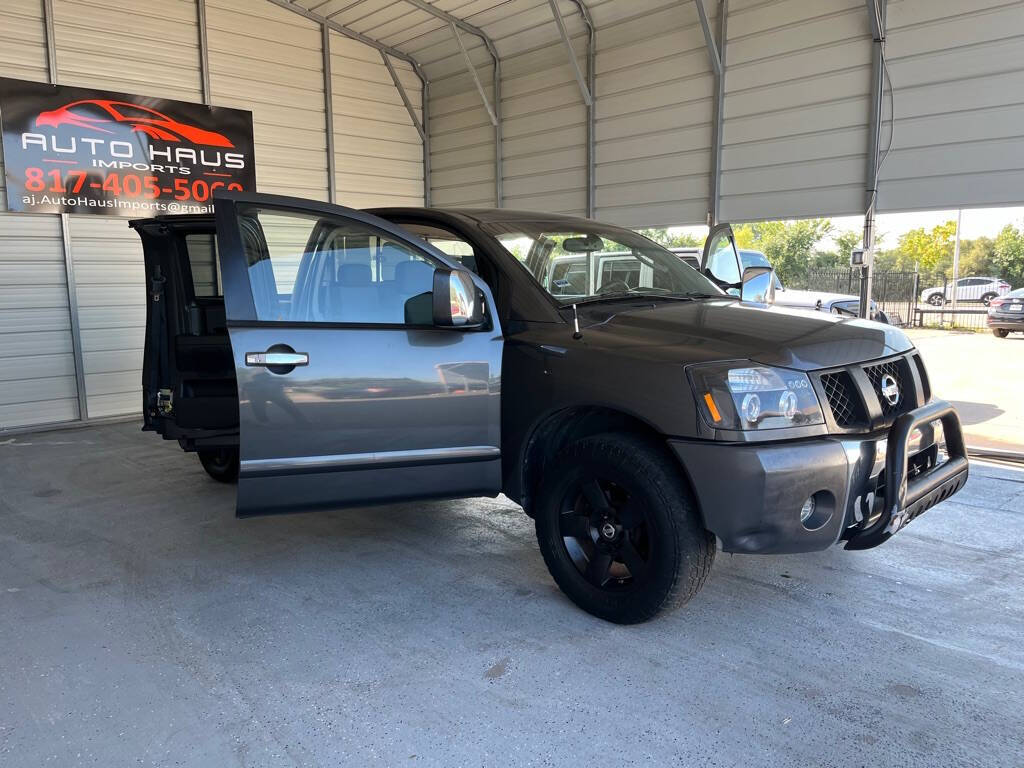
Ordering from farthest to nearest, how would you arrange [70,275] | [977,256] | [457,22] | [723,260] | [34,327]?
1. [977,256]
2. [457,22]
3. [70,275]
4. [34,327]
5. [723,260]

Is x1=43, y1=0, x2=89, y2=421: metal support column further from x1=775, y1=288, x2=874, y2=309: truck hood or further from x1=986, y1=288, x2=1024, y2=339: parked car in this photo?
x1=986, y1=288, x2=1024, y2=339: parked car

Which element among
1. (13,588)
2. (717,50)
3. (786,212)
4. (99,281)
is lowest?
(13,588)

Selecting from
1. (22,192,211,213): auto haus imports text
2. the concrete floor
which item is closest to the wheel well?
the concrete floor

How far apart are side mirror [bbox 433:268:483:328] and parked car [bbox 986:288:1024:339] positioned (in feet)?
46.1

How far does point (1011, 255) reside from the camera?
2791 cm

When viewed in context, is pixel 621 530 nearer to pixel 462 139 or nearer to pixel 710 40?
pixel 710 40

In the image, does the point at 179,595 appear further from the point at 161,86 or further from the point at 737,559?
the point at 161,86

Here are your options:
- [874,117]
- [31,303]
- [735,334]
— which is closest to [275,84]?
[31,303]

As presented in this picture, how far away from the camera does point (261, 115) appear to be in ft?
29.2

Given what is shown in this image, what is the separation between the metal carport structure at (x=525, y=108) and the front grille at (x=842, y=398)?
420 centimetres

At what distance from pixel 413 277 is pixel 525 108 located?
267 inches

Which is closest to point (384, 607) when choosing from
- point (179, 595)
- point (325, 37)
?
point (179, 595)

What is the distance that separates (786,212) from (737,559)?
4.38 metres

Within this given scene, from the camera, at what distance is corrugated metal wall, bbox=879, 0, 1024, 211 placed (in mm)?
5594
